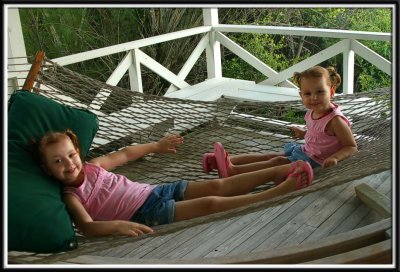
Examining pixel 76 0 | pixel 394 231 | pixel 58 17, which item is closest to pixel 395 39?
pixel 394 231

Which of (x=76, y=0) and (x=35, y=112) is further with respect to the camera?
(x=35, y=112)

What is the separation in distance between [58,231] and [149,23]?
382 centimetres

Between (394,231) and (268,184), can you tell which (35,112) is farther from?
(394,231)

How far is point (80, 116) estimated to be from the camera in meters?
1.92

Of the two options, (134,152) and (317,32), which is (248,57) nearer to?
(317,32)

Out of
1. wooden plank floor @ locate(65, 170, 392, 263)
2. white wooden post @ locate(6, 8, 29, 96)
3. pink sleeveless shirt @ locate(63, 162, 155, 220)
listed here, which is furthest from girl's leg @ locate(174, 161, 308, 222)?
white wooden post @ locate(6, 8, 29, 96)

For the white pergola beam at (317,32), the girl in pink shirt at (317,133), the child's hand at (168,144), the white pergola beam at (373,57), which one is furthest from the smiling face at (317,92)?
the white pergola beam at (373,57)

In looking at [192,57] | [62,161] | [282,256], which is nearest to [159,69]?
[192,57]

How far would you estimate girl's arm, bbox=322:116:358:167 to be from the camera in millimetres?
1949

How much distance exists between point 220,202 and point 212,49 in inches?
122

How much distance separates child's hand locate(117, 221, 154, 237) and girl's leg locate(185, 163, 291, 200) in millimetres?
378

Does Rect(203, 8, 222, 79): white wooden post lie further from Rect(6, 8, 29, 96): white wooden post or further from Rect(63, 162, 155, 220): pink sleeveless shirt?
Rect(63, 162, 155, 220): pink sleeveless shirt

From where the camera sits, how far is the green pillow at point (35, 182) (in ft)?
4.78

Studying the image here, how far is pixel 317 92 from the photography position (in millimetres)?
2082
